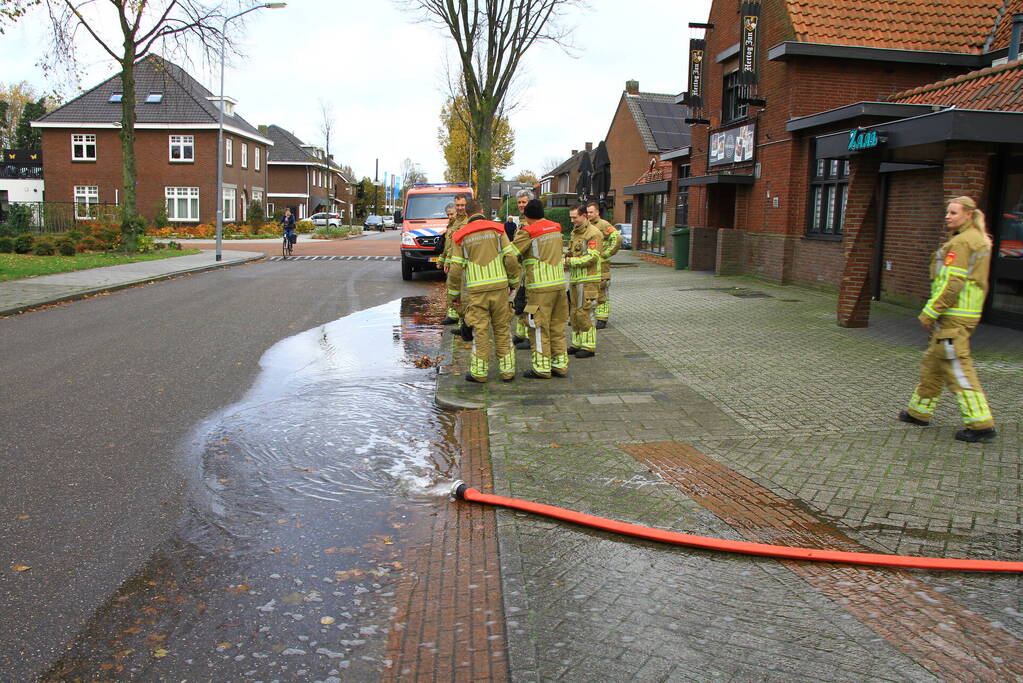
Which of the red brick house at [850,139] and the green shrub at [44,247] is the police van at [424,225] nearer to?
the red brick house at [850,139]

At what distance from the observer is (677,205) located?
26.6 meters

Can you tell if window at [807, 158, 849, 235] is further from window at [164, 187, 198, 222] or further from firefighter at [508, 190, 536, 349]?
window at [164, 187, 198, 222]

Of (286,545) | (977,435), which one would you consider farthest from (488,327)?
(977,435)

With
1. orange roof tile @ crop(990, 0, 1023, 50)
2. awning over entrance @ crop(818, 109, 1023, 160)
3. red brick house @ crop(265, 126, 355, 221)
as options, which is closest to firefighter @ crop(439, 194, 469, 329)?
awning over entrance @ crop(818, 109, 1023, 160)

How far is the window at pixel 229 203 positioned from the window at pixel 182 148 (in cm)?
278

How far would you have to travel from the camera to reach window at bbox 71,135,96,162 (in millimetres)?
48562

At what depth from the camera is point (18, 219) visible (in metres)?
31.4

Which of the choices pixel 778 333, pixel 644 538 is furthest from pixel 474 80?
pixel 644 538

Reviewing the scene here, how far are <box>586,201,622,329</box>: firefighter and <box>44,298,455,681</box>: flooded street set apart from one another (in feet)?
11.4

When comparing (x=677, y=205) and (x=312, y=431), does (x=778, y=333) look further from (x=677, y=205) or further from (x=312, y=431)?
(x=677, y=205)

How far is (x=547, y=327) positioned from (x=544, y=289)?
0.40 meters

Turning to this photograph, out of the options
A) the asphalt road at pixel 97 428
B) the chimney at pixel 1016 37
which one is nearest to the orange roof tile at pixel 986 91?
the chimney at pixel 1016 37

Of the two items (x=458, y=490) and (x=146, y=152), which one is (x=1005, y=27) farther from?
(x=146, y=152)

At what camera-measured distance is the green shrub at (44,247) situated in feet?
82.0
